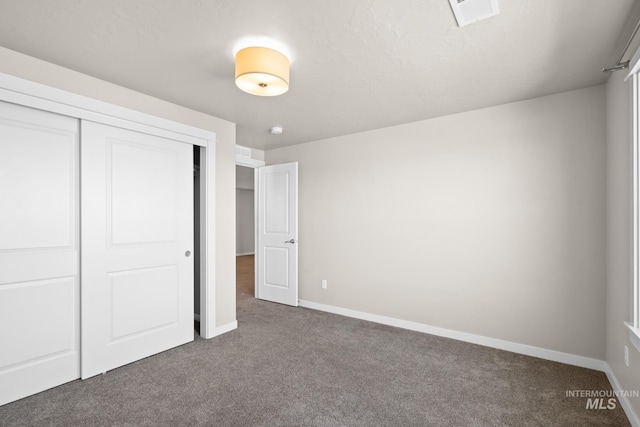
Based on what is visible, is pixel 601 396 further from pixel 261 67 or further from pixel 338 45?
pixel 261 67

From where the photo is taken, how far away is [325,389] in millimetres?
2404

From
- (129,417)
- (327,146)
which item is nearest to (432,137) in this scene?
(327,146)

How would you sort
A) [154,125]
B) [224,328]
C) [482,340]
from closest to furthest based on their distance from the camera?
[154,125] < [482,340] < [224,328]

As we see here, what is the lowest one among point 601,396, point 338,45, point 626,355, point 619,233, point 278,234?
point 601,396

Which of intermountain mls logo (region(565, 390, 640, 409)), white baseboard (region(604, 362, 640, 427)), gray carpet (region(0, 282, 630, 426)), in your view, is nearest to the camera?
white baseboard (region(604, 362, 640, 427))

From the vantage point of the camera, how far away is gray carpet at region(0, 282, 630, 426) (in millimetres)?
2059

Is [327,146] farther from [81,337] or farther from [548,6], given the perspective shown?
[81,337]

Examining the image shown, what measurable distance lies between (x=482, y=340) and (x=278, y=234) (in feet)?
9.65

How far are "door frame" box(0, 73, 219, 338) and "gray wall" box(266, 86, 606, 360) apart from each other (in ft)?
5.27

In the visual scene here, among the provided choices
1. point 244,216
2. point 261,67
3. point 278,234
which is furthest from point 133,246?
point 244,216

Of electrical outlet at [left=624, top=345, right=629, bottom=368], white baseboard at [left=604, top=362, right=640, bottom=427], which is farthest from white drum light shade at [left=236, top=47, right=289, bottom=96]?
white baseboard at [left=604, top=362, right=640, bottom=427]

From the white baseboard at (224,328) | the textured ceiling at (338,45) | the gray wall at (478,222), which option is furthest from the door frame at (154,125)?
the gray wall at (478,222)

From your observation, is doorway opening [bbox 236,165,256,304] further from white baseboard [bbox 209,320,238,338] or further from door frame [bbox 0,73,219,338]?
door frame [bbox 0,73,219,338]

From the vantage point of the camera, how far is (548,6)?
5.60 feet
